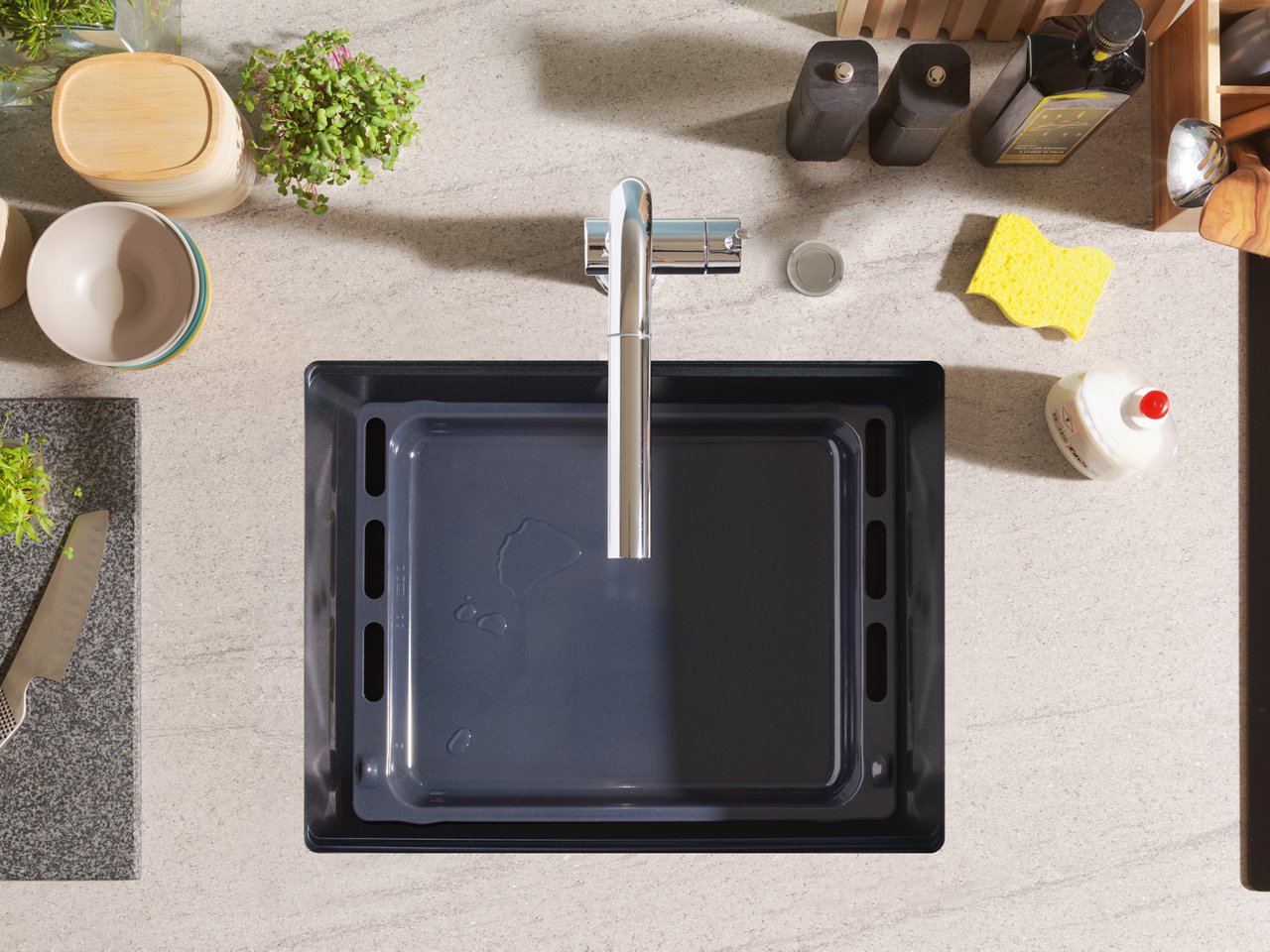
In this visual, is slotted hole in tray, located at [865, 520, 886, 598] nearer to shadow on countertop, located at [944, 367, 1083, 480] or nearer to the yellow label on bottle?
shadow on countertop, located at [944, 367, 1083, 480]

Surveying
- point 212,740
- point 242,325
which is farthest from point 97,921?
point 242,325

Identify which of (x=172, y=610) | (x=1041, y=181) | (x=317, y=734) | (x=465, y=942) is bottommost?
(x=465, y=942)

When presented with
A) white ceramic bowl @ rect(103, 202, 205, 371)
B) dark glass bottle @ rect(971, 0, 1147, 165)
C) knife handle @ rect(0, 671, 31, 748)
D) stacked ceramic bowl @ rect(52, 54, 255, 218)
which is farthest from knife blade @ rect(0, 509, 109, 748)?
dark glass bottle @ rect(971, 0, 1147, 165)

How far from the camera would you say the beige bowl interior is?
27.8 inches

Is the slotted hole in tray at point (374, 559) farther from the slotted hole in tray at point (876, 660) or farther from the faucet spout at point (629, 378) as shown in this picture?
the slotted hole in tray at point (876, 660)

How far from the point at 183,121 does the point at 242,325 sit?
175mm

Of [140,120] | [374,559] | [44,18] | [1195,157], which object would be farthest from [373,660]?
[1195,157]

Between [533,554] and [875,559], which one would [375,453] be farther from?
[875,559]

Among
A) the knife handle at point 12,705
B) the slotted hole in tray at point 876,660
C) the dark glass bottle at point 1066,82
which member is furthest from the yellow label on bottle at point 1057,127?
the knife handle at point 12,705

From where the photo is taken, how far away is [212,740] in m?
0.76

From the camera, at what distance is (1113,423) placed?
0.73 metres

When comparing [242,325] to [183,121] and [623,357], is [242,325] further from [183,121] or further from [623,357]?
[623,357]

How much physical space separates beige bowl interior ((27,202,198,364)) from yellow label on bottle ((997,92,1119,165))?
71cm

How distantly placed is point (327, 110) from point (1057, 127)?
23.4 inches
